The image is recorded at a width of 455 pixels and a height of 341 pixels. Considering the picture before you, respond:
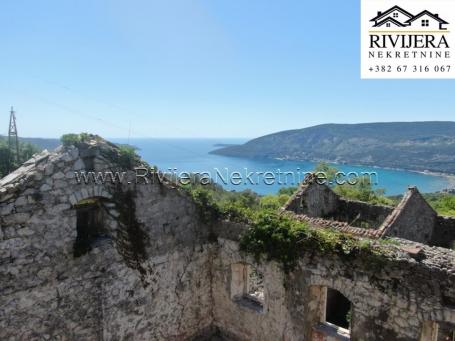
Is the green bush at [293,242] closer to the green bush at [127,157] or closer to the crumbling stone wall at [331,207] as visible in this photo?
the green bush at [127,157]

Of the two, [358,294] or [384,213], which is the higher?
[384,213]

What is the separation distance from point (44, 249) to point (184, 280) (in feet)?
14.7

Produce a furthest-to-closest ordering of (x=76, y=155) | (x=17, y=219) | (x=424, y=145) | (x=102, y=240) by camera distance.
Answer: (x=424, y=145), (x=102, y=240), (x=76, y=155), (x=17, y=219)

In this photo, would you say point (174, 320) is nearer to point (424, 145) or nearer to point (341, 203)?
point (341, 203)

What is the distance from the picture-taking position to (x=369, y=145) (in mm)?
141375

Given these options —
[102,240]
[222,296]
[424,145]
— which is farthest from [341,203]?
[424,145]

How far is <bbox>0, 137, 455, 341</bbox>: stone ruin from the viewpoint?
816 centimetres

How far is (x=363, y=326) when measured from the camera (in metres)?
8.99

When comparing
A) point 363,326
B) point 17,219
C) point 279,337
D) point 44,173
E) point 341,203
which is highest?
point 44,173

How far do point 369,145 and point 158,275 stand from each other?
142 m

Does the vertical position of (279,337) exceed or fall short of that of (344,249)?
it falls short

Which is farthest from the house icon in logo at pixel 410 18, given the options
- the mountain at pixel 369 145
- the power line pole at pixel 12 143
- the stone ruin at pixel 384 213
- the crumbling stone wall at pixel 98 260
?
the mountain at pixel 369 145

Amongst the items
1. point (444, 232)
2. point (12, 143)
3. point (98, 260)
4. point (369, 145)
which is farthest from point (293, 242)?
point (369, 145)

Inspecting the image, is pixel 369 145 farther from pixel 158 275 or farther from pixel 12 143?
pixel 158 275
